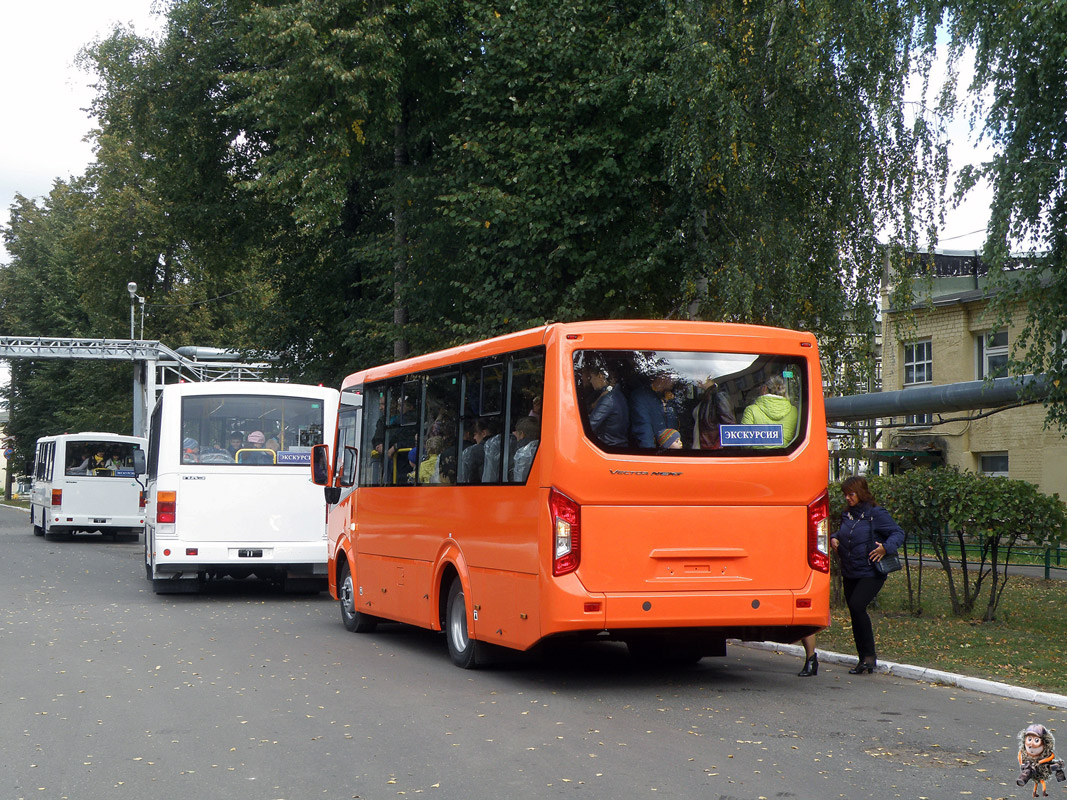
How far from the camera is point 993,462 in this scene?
126 ft

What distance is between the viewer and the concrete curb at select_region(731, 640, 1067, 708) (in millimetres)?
9820

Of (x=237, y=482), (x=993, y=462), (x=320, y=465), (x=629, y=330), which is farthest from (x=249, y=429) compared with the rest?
(x=993, y=462)

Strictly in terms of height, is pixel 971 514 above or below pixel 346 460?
below

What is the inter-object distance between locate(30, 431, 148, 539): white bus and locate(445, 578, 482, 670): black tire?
25.1 m

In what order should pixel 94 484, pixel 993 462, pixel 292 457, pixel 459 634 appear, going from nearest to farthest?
pixel 459 634
pixel 292 457
pixel 94 484
pixel 993 462

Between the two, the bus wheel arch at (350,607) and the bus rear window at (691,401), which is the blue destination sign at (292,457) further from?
the bus rear window at (691,401)

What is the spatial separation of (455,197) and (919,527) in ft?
33.3

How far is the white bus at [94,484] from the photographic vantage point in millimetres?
35375

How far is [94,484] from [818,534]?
94.8ft

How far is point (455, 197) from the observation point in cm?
2206

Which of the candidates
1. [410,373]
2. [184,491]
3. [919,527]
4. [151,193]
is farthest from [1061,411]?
[151,193]

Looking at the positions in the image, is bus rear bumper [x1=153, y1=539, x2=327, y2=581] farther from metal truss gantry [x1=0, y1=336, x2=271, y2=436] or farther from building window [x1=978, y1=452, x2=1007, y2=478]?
metal truss gantry [x1=0, y1=336, x2=271, y2=436]

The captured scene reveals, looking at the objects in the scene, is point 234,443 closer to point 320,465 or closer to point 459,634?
point 320,465

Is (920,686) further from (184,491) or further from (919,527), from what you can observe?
(184,491)
